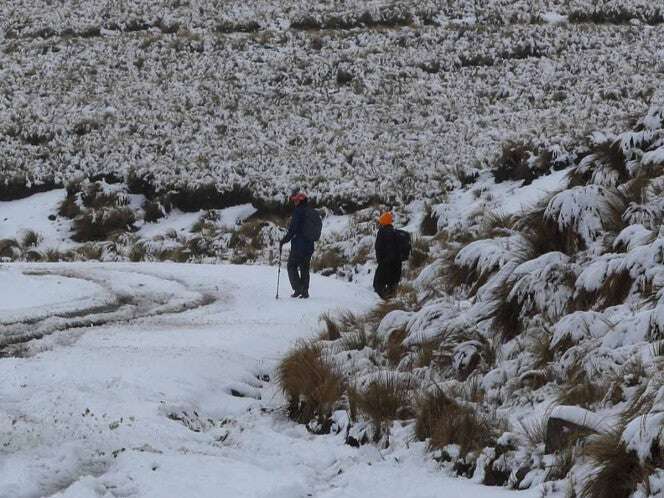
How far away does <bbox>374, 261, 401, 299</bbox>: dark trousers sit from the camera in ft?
40.7

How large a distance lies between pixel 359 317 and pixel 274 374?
2304 millimetres

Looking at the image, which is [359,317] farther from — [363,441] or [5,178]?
[5,178]

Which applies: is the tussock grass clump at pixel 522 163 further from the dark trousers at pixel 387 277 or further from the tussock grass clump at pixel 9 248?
the tussock grass clump at pixel 9 248

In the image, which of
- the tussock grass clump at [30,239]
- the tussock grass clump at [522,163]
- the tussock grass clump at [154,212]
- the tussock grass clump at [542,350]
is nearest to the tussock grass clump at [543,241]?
the tussock grass clump at [542,350]

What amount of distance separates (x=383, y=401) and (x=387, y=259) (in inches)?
256

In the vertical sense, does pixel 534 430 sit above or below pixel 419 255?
above

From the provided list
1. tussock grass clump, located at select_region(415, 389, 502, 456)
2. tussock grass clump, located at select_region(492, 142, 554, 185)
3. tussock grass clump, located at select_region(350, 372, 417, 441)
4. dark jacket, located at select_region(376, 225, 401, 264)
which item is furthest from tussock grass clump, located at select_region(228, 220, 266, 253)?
tussock grass clump, located at select_region(415, 389, 502, 456)

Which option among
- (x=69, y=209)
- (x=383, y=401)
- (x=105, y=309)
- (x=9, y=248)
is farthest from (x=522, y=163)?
(x=383, y=401)

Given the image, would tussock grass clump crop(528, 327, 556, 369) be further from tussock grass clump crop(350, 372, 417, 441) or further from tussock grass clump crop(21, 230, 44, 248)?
tussock grass clump crop(21, 230, 44, 248)

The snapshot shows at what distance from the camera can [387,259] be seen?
12.3 metres

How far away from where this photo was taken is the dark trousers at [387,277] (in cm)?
1239

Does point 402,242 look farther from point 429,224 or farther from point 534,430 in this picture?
point 534,430

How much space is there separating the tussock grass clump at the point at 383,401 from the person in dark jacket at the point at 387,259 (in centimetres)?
572

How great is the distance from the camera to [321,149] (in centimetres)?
2467
